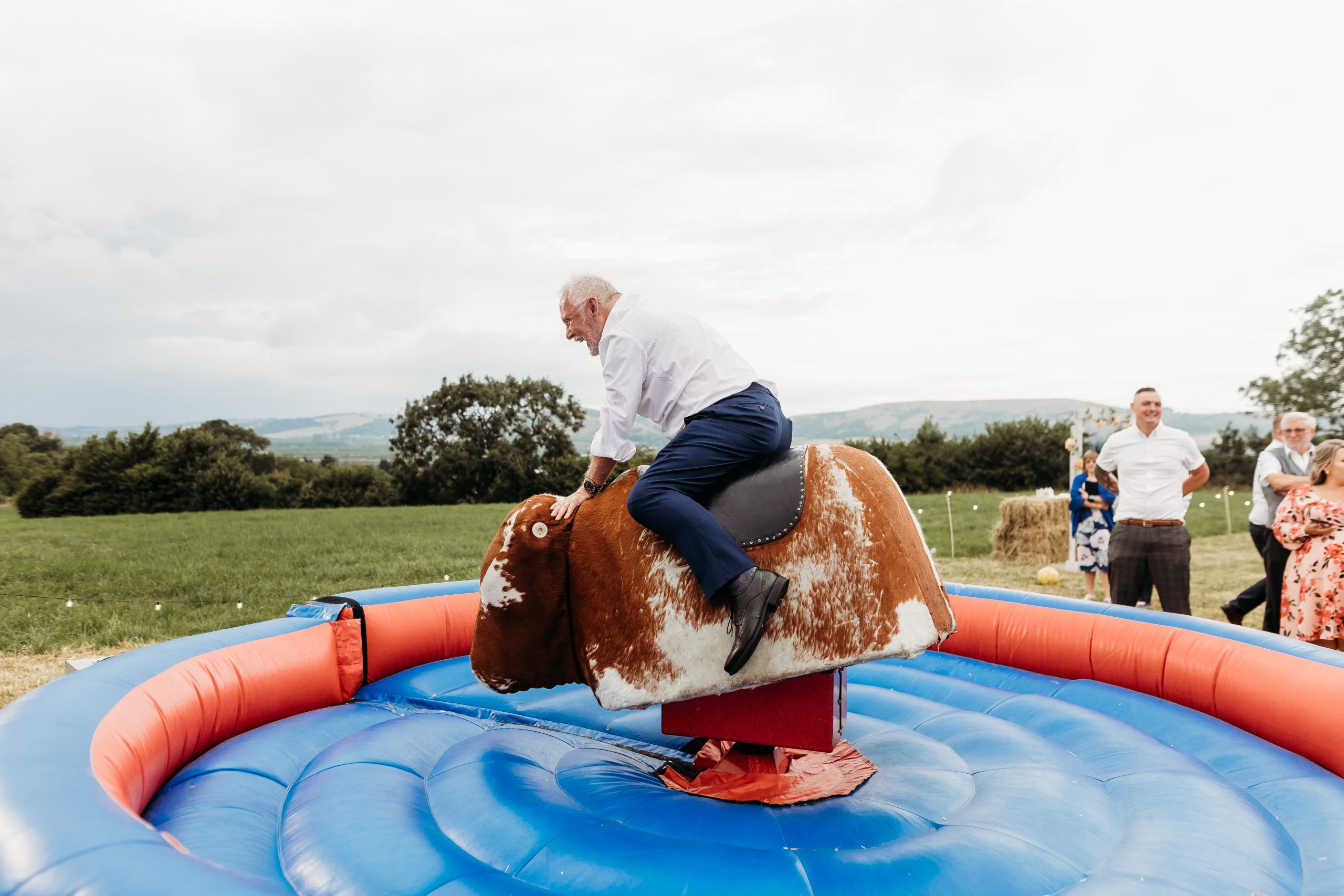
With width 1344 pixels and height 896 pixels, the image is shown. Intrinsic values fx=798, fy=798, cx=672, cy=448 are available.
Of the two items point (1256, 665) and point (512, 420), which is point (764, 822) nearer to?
point (1256, 665)

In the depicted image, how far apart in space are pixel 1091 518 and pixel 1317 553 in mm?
4520

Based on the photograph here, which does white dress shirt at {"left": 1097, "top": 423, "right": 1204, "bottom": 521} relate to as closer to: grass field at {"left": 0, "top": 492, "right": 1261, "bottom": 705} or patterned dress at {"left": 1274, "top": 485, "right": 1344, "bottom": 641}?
patterned dress at {"left": 1274, "top": 485, "right": 1344, "bottom": 641}

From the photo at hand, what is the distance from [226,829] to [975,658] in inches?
152

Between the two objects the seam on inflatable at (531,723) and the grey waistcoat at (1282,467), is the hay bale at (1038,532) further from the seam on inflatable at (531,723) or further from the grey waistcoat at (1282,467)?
the seam on inflatable at (531,723)

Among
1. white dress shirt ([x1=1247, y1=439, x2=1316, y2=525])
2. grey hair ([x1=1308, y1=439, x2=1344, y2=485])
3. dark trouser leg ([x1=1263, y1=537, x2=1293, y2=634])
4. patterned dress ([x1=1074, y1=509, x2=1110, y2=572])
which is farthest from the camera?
patterned dress ([x1=1074, y1=509, x2=1110, y2=572])

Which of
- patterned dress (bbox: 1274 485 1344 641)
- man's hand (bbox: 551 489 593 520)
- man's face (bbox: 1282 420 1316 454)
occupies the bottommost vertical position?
patterned dress (bbox: 1274 485 1344 641)

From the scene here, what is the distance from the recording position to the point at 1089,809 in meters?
2.81

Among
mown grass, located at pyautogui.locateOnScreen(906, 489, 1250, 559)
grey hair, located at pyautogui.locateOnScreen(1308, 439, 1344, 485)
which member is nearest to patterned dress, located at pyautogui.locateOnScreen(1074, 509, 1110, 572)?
mown grass, located at pyautogui.locateOnScreen(906, 489, 1250, 559)

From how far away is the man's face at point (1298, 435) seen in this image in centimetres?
608

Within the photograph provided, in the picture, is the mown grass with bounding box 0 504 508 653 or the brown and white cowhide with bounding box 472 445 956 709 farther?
the mown grass with bounding box 0 504 508 653

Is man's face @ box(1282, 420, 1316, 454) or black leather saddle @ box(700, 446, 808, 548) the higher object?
man's face @ box(1282, 420, 1316, 454)

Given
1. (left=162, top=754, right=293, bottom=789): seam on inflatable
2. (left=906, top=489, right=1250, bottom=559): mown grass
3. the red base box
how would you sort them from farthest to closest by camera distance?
(left=906, top=489, right=1250, bottom=559): mown grass < (left=162, top=754, right=293, bottom=789): seam on inflatable < the red base box

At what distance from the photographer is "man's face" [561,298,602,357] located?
319 cm

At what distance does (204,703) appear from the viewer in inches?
135
